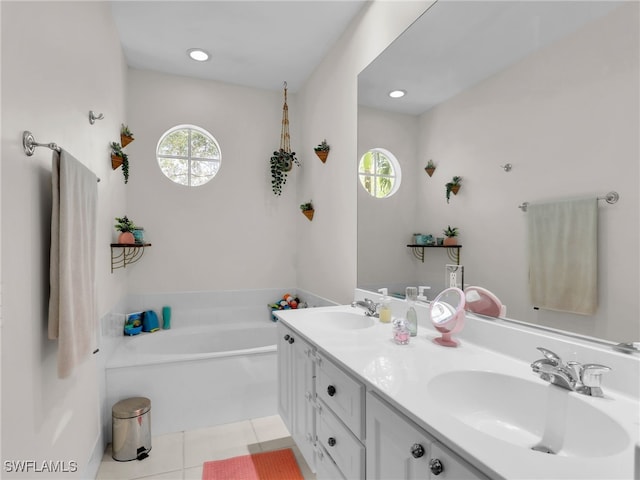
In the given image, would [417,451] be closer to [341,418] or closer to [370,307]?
[341,418]

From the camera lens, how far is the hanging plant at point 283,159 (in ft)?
10.8

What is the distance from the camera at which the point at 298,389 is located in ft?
5.65

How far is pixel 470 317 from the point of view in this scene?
144cm

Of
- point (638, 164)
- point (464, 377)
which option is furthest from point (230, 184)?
point (638, 164)

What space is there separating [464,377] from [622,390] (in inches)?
15.6

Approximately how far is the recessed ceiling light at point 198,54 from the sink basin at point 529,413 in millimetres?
2830

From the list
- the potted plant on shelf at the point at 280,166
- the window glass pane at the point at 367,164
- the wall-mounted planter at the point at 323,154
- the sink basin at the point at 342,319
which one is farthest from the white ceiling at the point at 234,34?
the sink basin at the point at 342,319

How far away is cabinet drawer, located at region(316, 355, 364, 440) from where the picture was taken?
1.14 meters

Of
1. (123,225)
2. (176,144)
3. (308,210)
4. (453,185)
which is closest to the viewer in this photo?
(453,185)

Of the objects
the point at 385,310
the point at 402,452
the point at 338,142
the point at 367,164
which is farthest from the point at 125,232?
the point at 402,452

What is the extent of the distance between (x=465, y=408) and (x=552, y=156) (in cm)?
86

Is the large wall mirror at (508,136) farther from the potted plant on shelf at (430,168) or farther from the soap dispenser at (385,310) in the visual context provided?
the soap dispenser at (385,310)

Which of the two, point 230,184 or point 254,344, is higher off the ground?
point 230,184

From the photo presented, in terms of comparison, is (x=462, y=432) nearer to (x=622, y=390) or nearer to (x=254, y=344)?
(x=622, y=390)
